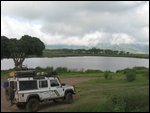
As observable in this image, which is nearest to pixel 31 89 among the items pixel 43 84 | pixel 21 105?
pixel 43 84

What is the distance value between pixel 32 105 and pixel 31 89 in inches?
36.8

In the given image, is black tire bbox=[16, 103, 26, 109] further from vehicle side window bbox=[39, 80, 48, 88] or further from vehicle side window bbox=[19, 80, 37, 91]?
vehicle side window bbox=[39, 80, 48, 88]

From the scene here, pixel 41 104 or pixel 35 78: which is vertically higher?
pixel 35 78

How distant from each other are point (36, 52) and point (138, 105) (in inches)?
1813

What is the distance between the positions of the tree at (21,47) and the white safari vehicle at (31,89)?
Answer: 3702cm

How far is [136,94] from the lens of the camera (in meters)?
17.4

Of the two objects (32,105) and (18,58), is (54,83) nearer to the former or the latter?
(32,105)

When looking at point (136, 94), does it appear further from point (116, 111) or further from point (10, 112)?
point (10, 112)

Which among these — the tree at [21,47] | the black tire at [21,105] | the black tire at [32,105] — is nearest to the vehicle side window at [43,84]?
the black tire at [32,105]

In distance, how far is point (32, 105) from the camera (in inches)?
786

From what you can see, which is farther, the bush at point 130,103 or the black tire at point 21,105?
the black tire at point 21,105

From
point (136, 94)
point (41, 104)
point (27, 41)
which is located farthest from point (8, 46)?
point (136, 94)

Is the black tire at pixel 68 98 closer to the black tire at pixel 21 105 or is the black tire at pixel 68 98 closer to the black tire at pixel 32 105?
the black tire at pixel 32 105

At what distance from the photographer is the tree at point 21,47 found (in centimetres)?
5797
